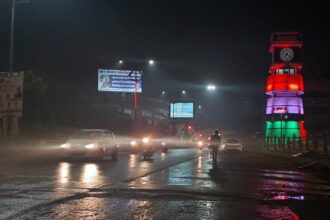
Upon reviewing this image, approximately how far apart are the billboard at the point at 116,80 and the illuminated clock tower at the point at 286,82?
35872 mm

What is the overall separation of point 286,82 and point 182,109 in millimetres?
18940

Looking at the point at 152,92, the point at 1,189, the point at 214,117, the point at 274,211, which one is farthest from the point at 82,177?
the point at 214,117

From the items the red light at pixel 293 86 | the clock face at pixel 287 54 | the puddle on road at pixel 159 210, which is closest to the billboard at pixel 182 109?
the red light at pixel 293 86

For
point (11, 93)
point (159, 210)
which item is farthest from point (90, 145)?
point (159, 210)

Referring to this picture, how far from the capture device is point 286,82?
307ft

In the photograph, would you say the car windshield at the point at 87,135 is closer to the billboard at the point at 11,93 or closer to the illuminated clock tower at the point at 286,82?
the billboard at the point at 11,93

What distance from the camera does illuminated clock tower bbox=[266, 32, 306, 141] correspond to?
Result: 9431 centimetres

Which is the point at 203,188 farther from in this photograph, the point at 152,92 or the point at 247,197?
the point at 152,92

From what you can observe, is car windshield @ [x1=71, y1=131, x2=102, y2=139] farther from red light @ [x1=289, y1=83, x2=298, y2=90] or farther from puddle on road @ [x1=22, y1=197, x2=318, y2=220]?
red light @ [x1=289, y1=83, x2=298, y2=90]

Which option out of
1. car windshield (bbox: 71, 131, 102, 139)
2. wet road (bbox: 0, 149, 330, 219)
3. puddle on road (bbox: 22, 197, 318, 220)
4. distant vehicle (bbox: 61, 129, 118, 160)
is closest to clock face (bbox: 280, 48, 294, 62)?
distant vehicle (bbox: 61, 129, 118, 160)

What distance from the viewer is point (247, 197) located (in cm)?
1246

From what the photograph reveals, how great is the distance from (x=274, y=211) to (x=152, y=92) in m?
80.4

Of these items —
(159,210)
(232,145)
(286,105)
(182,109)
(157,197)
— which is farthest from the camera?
(286,105)

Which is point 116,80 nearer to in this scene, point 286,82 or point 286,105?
point 286,82
